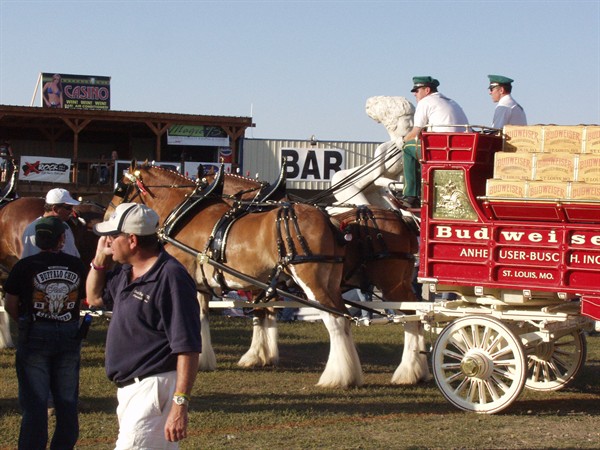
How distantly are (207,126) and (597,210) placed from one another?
28.6 meters

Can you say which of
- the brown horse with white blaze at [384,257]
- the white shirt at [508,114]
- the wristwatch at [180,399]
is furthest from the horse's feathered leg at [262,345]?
the wristwatch at [180,399]

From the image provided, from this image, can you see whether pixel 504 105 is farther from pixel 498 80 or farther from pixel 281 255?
pixel 281 255

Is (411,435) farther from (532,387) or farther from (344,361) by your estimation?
(532,387)

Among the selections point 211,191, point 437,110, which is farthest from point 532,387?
point 211,191

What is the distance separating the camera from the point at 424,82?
9875mm

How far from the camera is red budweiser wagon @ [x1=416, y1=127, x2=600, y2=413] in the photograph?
769 cm

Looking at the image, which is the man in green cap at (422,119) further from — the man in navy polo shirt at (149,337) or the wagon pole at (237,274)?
the man in navy polo shirt at (149,337)

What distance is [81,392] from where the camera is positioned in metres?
8.84

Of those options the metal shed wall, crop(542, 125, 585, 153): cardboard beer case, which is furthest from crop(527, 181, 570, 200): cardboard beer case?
the metal shed wall

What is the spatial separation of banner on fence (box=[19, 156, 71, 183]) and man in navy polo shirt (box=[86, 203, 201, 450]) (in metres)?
27.5

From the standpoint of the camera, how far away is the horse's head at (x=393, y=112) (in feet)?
35.8

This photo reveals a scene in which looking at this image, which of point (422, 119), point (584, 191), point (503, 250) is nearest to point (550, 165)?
point (584, 191)

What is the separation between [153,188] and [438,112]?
3299mm

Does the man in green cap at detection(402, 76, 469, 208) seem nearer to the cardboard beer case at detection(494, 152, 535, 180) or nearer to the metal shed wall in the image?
the cardboard beer case at detection(494, 152, 535, 180)
